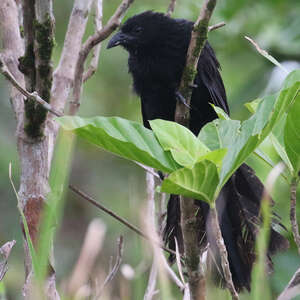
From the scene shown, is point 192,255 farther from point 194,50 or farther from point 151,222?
point 194,50

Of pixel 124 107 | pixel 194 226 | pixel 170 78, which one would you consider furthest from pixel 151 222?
pixel 124 107

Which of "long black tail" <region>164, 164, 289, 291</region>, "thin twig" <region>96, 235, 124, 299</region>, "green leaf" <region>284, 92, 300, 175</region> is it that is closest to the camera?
"green leaf" <region>284, 92, 300, 175</region>

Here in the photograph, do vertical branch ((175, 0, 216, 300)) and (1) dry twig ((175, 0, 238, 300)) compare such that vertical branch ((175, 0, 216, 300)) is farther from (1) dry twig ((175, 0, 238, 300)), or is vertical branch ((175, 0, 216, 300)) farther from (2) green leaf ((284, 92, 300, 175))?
(2) green leaf ((284, 92, 300, 175))

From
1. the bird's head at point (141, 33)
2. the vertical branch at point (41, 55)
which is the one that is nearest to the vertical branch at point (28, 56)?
the vertical branch at point (41, 55)

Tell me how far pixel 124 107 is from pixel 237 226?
4.08 meters

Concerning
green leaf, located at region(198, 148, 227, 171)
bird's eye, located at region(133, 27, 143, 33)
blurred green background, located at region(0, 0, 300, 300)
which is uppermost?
bird's eye, located at region(133, 27, 143, 33)

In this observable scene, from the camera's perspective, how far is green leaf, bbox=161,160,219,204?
1.50m

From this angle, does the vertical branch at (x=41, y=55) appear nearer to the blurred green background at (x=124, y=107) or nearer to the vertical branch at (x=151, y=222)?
the vertical branch at (x=151, y=222)

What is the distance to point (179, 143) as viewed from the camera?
1.61m

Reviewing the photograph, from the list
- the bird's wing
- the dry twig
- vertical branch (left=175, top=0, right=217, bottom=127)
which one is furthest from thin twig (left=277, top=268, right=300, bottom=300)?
→ the bird's wing

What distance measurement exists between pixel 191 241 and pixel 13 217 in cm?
453

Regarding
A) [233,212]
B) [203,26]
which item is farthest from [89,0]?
[233,212]

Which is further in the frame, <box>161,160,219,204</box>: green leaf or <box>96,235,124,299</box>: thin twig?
<box>96,235,124,299</box>: thin twig

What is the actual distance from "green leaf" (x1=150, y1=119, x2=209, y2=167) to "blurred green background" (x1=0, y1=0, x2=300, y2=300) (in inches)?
52.4
